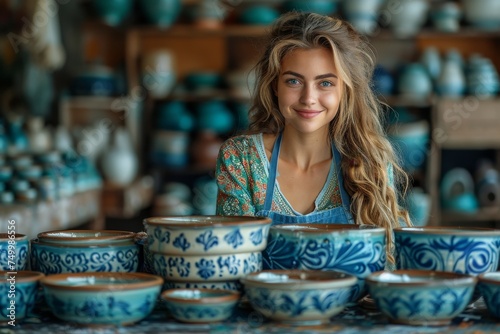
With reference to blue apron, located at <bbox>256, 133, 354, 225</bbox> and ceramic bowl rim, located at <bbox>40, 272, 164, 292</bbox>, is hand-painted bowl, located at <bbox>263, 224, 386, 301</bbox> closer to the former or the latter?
ceramic bowl rim, located at <bbox>40, 272, 164, 292</bbox>

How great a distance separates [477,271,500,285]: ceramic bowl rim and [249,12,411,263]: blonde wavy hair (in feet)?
2.38

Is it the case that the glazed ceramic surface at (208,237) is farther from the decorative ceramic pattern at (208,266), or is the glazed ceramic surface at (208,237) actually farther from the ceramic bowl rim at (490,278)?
the ceramic bowl rim at (490,278)

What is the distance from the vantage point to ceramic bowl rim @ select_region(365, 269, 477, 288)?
125 centimetres

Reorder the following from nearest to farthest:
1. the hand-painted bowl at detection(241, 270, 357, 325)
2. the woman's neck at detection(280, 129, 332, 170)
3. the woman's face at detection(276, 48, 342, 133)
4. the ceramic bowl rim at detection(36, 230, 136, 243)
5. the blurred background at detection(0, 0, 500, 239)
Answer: the hand-painted bowl at detection(241, 270, 357, 325) → the ceramic bowl rim at detection(36, 230, 136, 243) → the woman's face at detection(276, 48, 342, 133) → the woman's neck at detection(280, 129, 332, 170) → the blurred background at detection(0, 0, 500, 239)

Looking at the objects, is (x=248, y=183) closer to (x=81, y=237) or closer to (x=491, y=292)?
(x=81, y=237)

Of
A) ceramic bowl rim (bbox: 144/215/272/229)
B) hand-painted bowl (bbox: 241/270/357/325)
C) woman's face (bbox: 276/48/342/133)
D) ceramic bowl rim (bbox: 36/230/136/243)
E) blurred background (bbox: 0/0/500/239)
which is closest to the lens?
hand-painted bowl (bbox: 241/270/357/325)

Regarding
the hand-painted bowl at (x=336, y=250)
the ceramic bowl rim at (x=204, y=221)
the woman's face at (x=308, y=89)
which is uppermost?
the woman's face at (x=308, y=89)

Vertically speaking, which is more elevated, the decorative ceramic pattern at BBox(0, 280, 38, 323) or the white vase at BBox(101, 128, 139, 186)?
the white vase at BBox(101, 128, 139, 186)

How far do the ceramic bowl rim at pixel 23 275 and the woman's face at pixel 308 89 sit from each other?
94 centimetres

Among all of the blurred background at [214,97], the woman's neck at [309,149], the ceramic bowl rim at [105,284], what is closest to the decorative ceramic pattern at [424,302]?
the ceramic bowl rim at [105,284]

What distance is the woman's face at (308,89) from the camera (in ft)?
7.02

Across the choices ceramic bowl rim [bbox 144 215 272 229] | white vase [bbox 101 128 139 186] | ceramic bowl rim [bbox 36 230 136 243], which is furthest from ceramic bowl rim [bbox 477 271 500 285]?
white vase [bbox 101 128 139 186]

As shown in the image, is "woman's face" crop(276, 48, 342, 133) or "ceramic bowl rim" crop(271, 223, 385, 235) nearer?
"ceramic bowl rim" crop(271, 223, 385, 235)

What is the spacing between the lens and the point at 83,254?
55.6 inches
